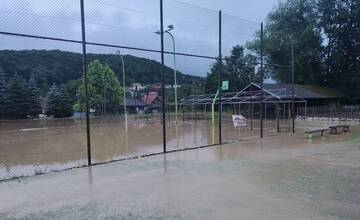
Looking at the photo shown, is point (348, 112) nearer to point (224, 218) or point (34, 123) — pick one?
point (34, 123)

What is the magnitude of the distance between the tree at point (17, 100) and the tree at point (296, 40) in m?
23.6

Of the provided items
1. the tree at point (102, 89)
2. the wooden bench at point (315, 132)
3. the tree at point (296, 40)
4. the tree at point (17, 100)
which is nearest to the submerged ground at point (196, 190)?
the wooden bench at point (315, 132)

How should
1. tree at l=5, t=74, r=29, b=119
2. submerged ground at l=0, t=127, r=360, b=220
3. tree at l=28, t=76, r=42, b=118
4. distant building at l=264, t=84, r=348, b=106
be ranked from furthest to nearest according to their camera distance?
distant building at l=264, t=84, r=348, b=106
tree at l=28, t=76, r=42, b=118
tree at l=5, t=74, r=29, b=119
submerged ground at l=0, t=127, r=360, b=220

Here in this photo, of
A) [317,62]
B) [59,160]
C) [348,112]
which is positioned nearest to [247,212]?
[59,160]

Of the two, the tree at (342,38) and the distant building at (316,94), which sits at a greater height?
the tree at (342,38)

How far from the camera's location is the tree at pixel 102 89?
35906 millimetres

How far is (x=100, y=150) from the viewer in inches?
487

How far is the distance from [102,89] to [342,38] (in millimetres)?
26986

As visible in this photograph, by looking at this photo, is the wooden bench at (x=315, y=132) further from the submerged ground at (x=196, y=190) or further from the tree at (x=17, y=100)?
the tree at (x=17, y=100)

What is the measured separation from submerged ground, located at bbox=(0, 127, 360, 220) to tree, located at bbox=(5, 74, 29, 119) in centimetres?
1510

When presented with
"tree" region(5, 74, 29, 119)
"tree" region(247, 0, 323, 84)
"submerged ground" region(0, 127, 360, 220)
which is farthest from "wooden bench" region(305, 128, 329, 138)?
"tree" region(247, 0, 323, 84)

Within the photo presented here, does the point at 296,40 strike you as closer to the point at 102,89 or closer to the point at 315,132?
the point at 102,89

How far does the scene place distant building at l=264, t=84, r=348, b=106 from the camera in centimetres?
3278

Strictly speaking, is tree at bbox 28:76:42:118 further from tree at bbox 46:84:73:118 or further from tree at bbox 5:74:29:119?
tree at bbox 46:84:73:118
